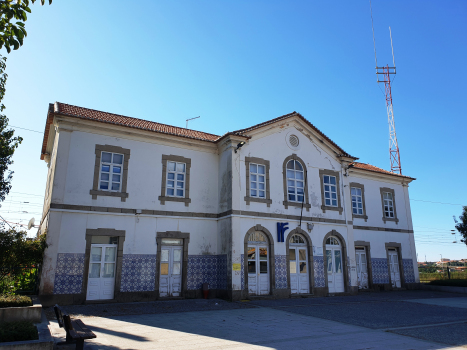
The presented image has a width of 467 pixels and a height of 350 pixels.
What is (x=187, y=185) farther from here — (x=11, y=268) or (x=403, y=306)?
(x=403, y=306)

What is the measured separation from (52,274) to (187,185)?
624 cm

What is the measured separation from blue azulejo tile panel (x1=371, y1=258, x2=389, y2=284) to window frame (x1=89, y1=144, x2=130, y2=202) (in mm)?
14211

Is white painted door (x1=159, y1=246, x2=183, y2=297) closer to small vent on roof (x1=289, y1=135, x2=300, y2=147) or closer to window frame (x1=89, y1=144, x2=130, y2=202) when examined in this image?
window frame (x1=89, y1=144, x2=130, y2=202)

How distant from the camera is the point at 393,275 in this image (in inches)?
827

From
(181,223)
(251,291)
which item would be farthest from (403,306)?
(181,223)

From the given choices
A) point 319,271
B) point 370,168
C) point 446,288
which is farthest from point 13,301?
point 446,288

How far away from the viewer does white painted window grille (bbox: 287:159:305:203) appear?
1744cm

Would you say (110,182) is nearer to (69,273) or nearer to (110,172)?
(110,172)

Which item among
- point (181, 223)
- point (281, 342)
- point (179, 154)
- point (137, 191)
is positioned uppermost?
point (179, 154)

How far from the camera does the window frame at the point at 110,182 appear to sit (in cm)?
1410

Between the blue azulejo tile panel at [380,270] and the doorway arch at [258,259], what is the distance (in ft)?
24.9

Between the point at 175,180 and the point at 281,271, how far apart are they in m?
6.23

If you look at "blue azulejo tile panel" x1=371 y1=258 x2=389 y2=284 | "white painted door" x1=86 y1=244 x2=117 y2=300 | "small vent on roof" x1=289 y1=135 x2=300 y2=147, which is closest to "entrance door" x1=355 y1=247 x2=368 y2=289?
"blue azulejo tile panel" x1=371 y1=258 x2=389 y2=284

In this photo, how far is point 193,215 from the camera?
15773 mm
